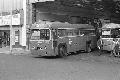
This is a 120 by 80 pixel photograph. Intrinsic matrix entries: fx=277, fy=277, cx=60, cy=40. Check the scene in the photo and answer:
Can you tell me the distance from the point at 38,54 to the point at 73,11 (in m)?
16.4

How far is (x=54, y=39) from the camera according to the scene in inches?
874

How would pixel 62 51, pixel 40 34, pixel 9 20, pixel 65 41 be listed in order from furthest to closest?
1. pixel 9 20
2. pixel 65 41
3. pixel 62 51
4. pixel 40 34

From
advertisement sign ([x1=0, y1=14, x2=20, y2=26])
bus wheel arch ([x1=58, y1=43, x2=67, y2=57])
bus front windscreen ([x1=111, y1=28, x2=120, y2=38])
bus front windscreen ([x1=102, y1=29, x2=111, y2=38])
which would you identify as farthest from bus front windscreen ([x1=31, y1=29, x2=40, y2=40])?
advertisement sign ([x1=0, y1=14, x2=20, y2=26])

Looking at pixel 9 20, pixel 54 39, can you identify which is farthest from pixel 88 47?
pixel 9 20

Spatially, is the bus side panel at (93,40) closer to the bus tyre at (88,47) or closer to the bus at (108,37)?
the bus tyre at (88,47)

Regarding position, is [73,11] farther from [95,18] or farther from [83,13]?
[95,18]

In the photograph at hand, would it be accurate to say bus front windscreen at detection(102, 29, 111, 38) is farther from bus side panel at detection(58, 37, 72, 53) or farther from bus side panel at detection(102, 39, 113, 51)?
bus side panel at detection(58, 37, 72, 53)

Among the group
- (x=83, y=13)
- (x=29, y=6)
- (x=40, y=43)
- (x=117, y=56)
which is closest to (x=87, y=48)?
(x=117, y=56)

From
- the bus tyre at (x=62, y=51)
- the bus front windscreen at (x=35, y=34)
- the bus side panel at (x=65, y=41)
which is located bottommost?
the bus tyre at (x=62, y=51)

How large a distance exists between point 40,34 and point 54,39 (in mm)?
1270

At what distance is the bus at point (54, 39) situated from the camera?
22.0 m

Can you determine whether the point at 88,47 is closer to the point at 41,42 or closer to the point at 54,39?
the point at 54,39

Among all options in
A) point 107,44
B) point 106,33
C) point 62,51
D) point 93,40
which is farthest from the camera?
point 93,40

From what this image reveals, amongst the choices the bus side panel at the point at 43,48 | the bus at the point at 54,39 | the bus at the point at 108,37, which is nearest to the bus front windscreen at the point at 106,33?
the bus at the point at 108,37
